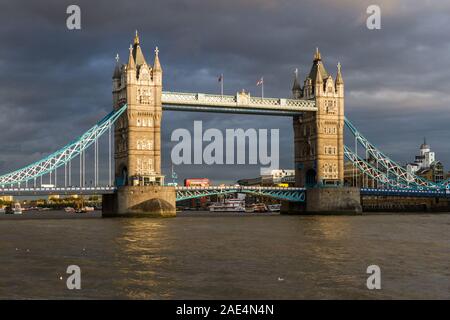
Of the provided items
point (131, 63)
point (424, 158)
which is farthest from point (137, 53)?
point (424, 158)

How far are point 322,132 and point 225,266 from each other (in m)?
71.6

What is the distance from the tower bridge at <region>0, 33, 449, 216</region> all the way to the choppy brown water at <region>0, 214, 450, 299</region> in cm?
3396

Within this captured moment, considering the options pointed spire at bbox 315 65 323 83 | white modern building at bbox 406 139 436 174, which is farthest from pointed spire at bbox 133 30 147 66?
white modern building at bbox 406 139 436 174

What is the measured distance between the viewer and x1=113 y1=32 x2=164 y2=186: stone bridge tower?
279ft

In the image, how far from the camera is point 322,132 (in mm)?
99312

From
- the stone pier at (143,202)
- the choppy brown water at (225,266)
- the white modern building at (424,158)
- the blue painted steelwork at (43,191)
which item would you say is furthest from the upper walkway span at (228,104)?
the white modern building at (424,158)

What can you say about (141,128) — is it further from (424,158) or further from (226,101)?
(424,158)

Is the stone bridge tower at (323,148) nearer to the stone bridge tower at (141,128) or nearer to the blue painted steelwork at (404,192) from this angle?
the blue painted steelwork at (404,192)

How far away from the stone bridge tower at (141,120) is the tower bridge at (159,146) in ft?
0.43

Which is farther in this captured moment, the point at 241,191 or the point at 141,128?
the point at 241,191

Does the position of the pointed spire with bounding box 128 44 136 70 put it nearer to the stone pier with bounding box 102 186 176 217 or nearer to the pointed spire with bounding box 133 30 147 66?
the pointed spire with bounding box 133 30 147 66

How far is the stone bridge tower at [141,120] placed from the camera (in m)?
85.1
